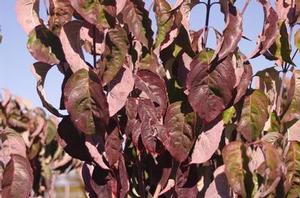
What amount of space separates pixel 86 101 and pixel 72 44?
0.55 ft

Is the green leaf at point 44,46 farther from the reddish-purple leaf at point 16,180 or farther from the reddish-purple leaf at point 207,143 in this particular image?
the reddish-purple leaf at point 207,143

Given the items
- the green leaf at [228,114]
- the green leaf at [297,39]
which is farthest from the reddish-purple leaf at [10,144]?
the green leaf at [297,39]

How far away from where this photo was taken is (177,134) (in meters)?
1.56

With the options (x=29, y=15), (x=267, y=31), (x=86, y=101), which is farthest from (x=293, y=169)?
(x=29, y=15)

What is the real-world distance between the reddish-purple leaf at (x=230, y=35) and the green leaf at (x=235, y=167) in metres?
0.26

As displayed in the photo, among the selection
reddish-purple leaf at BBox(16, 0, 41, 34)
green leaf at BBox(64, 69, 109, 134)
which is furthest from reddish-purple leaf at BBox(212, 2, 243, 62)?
reddish-purple leaf at BBox(16, 0, 41, 34)

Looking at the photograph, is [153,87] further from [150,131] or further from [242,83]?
[242,83]

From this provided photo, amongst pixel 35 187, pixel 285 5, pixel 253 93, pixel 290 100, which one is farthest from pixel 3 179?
pixel 35 187

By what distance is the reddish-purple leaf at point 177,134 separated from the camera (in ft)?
5.05

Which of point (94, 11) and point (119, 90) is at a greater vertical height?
point (94, 11)

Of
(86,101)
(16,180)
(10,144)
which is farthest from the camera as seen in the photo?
(10,144)

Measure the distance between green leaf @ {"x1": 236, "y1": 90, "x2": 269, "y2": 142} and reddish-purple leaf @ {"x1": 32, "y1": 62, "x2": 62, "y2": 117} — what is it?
1.75ft

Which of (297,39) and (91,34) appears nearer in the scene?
(91,34)

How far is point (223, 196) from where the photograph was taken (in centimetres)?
163
